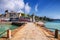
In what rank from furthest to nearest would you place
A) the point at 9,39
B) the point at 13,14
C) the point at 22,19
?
the point at 13,14
the point at 22,19
the point at 9,39

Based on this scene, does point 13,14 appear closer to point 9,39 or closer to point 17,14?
point 17,14

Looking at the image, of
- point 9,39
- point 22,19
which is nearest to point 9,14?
point 22,19

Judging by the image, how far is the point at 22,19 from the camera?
237ft

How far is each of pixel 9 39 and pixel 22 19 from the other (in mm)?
61882

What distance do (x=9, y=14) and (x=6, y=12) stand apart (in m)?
5.02

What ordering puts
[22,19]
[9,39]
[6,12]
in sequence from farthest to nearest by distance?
[6,12], [22,19], [9,39]

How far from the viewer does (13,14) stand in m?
92.7

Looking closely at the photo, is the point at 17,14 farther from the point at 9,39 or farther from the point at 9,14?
the point at 9,39

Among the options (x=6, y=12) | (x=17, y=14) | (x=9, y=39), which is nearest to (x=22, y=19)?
(x=17, y=14)

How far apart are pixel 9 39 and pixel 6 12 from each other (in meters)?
91.3

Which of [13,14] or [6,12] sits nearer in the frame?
[13,14]

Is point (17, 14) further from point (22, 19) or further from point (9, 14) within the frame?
point (22, 19)

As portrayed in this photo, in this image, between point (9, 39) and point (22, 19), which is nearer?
point (9, 39)

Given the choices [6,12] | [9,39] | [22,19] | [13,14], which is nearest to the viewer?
[9,39]
